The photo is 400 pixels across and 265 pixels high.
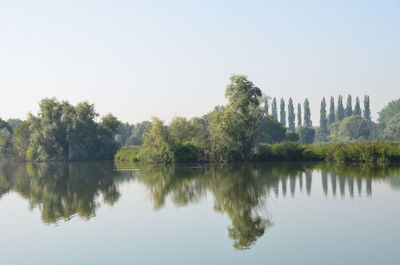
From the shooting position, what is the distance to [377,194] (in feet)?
82.8

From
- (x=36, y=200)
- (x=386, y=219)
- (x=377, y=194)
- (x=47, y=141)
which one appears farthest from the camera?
(x=47, y=141)

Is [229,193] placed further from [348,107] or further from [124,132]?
[124,132]

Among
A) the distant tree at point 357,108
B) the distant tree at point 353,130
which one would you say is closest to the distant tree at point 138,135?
the distant tree at point 353,130

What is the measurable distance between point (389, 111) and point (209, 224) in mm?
175500

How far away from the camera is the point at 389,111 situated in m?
180

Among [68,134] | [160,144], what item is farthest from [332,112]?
[160,144]

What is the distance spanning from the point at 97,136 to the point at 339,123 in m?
81.9

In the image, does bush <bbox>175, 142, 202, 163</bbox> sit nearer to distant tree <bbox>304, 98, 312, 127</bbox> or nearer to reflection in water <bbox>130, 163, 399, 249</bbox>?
reflection in water <bbox>130, 163, 399, 249</bbox>

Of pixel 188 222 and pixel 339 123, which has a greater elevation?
pixel 339 123

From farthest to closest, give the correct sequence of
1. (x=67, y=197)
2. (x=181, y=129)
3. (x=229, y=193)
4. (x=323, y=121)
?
(x=323, y=121) → (x=181, y=129) → (x=67, y=197) → (x=229, y=193)

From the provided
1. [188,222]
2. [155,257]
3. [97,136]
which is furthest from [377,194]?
[97,136]

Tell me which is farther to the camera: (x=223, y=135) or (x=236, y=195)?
(x=223, y=135)

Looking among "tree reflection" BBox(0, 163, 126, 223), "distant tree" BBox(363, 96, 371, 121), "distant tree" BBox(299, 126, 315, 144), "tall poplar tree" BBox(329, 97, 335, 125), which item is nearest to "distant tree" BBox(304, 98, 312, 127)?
"tall poplar tree" BBox(329, 97, 335, 125)

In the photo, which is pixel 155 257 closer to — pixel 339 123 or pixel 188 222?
pixel 188 222
